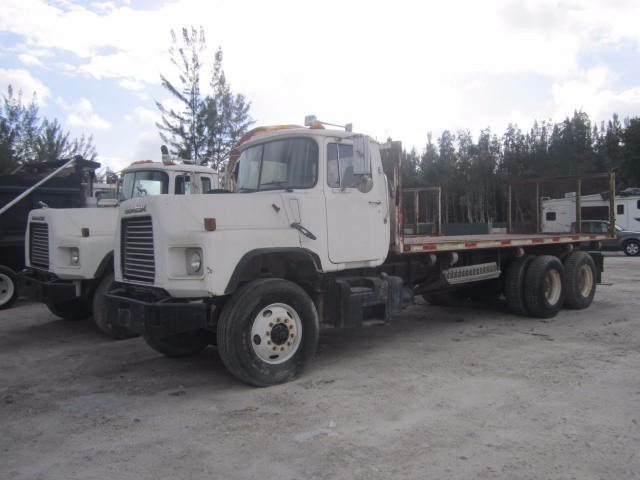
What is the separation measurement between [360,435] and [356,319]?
2.06 m

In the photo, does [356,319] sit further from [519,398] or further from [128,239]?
[128,239]

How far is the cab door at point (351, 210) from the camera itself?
242 inches

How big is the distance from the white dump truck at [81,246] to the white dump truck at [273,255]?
5.04ft

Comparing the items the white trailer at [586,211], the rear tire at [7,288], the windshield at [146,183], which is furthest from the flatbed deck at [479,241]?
the rear tire at [7,288]

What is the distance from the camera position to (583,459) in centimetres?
384

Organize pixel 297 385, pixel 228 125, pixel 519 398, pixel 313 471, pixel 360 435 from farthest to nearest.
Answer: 1. pixel 228 125
2. pixel 297 385
3. pixel 519 398
4. pixel 360 435
5. pixel 313 471

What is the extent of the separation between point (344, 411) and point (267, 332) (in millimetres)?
1132

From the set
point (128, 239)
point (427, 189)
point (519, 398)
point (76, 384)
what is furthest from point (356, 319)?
point (427, 189)

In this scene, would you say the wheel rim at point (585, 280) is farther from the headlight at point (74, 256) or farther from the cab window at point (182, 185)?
the headlight at point (74, 256)

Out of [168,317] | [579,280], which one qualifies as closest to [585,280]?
[579,280]

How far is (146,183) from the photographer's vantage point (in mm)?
8703

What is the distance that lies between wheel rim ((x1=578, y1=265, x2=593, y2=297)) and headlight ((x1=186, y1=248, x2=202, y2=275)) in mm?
7961

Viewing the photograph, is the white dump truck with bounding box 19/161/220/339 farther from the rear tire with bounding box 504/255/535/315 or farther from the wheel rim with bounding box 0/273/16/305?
the rear tire with bounding box 504/255/535/315

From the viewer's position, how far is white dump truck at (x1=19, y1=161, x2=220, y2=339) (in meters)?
7.66
